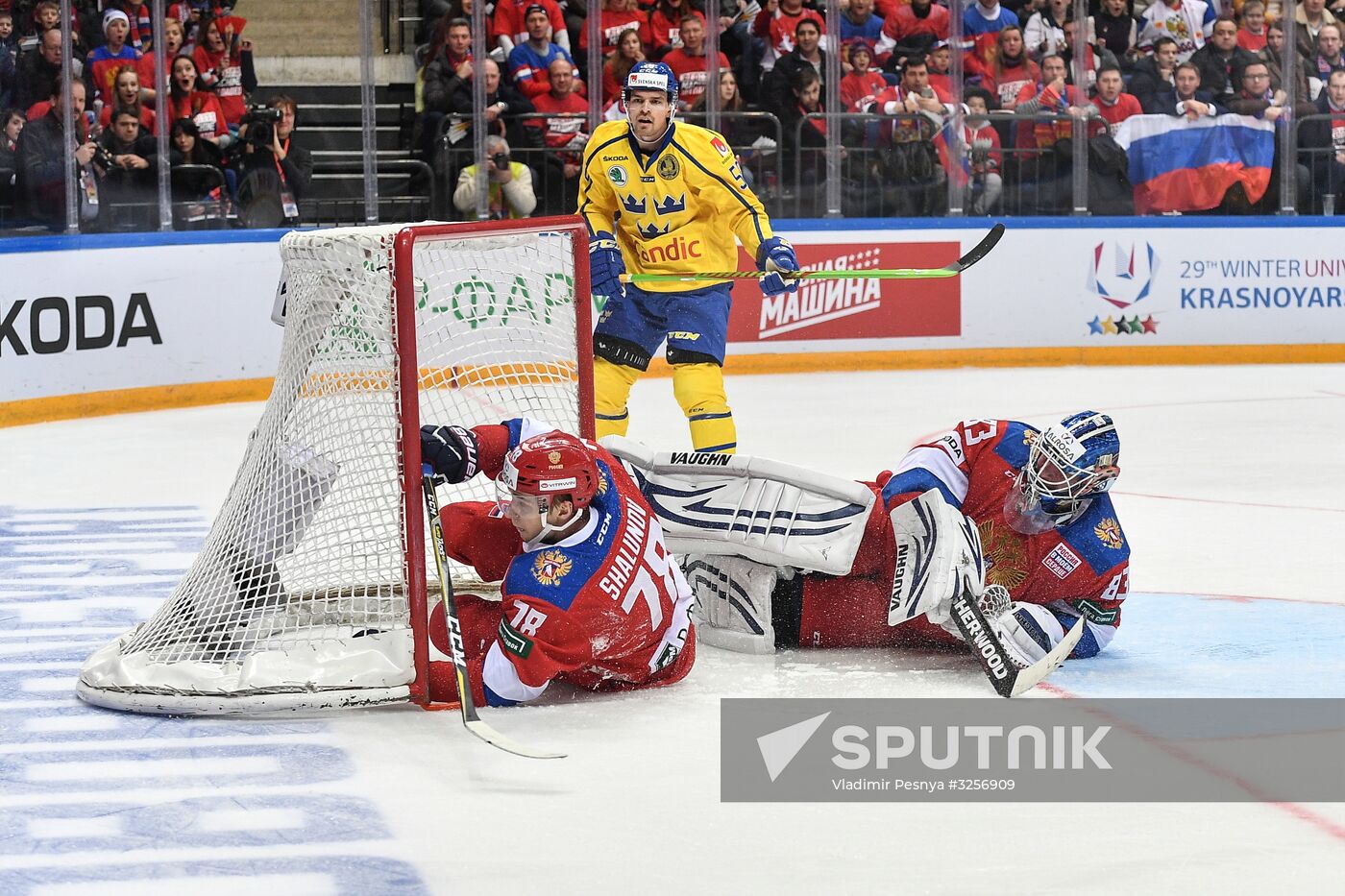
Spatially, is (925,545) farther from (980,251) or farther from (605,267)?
(980,251)

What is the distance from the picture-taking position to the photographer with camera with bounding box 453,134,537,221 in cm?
940

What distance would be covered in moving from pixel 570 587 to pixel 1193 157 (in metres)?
7.57

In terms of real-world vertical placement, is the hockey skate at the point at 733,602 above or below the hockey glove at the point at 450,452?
below

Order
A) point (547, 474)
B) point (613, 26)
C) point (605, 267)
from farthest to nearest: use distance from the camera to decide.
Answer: point (613, 26), point (605, 267), point (547, 474)

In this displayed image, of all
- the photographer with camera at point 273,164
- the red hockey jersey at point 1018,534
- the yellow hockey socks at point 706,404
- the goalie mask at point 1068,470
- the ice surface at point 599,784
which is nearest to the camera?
the ice surface at point 599,784

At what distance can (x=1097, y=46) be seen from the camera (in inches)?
405

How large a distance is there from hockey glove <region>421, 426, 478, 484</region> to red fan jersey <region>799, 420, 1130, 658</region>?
2.75ft

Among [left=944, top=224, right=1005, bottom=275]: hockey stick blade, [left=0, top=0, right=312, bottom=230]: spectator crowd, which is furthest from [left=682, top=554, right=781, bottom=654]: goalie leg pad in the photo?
[left=0, top=0, right=312, bottom=230]: spectator crowd

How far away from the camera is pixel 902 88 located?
10.0m

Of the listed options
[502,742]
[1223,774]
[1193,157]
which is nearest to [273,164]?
[1193,157]

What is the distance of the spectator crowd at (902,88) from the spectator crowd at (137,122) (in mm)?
907

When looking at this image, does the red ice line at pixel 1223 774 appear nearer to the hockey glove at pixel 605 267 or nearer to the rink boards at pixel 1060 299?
the hockey glove at pixel 605 267

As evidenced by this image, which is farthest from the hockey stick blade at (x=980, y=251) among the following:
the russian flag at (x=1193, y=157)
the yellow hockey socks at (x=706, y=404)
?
the russian flag at (x=1193, y=157)

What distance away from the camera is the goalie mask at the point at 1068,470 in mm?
3895
